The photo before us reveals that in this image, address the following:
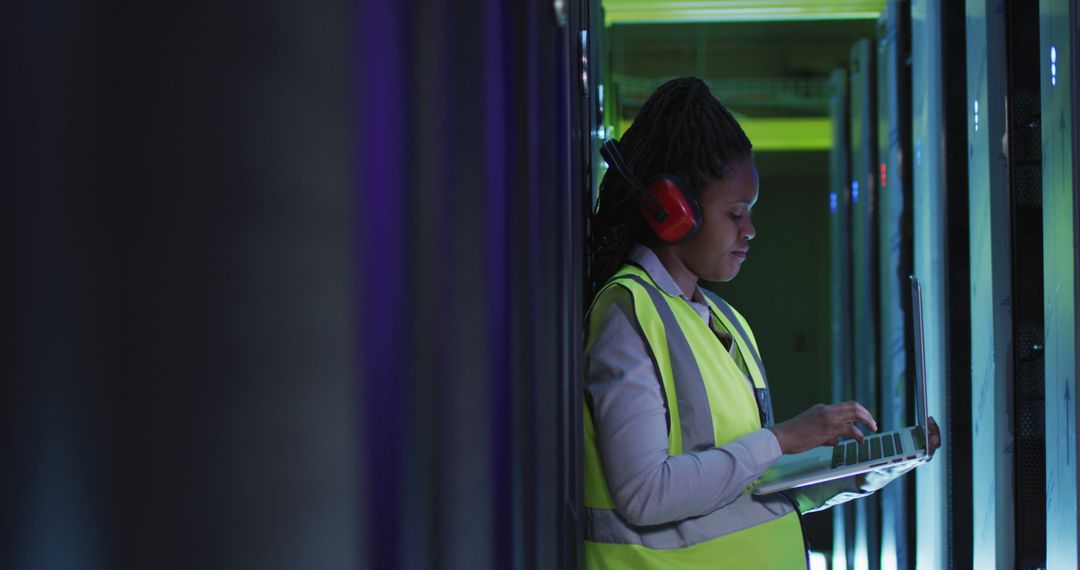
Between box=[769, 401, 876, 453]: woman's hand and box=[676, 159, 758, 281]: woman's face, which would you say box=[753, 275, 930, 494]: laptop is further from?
box=[676, 159, 758, 281]: woman's face

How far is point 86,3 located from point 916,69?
268 cm

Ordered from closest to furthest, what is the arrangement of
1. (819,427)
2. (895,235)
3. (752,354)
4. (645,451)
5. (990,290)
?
(645,451)
(819,427)
(752,354)
(990,290)
(895,235)

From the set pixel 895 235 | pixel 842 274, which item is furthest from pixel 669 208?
pixel 842 274

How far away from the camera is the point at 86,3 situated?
32 centimetres

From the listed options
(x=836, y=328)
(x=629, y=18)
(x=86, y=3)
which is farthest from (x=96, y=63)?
(x=836, y=328)

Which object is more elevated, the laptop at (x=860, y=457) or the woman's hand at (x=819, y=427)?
the woman's hand at (x=819, y=427)

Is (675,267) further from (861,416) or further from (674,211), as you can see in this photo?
(861,416)

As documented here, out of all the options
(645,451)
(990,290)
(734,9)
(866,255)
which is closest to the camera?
(645,451)

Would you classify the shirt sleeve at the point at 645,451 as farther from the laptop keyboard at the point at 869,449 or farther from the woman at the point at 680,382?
the laptop keyboard at the point at 869,449

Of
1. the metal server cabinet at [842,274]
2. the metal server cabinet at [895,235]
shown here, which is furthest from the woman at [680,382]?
the metal server cabinet at [842,274]

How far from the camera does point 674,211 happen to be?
50.4 inches

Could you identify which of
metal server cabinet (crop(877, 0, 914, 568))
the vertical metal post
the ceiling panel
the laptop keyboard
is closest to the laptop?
the laptop keyboard

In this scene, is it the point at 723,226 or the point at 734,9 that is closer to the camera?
the point at 723,226

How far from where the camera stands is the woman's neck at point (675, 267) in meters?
1.37
